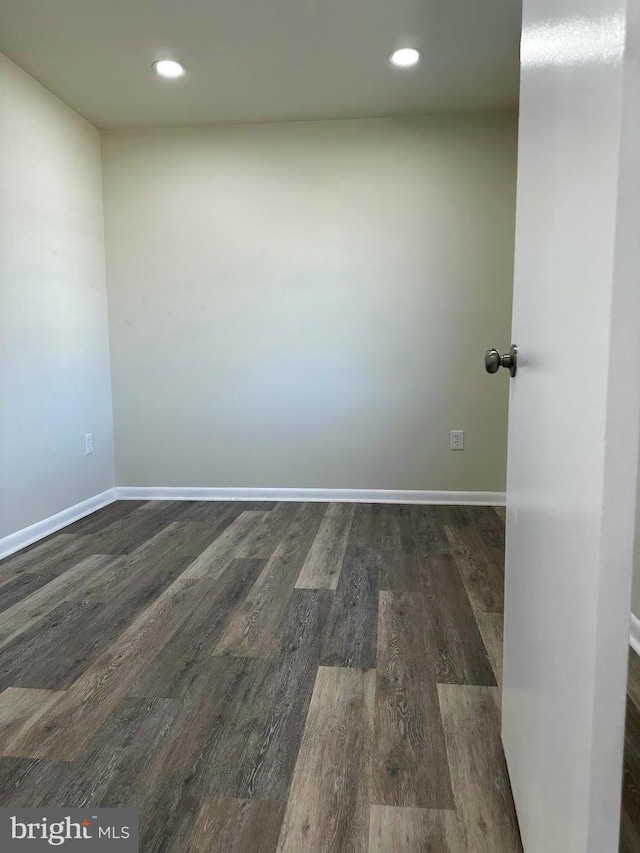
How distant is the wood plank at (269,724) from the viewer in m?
1.18

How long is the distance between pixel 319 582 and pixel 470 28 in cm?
252

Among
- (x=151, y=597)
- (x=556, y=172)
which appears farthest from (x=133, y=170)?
(x=556, y=172)

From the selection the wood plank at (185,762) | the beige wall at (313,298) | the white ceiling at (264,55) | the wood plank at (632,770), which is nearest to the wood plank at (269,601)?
the wood plank at (185,762)

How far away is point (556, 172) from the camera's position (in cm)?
77

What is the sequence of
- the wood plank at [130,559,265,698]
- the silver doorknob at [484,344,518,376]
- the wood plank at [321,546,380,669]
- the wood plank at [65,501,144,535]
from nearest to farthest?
1. the silver doorknob at [484,344,518,376]
2. the wood plank at [130,559,265,698]
3. the wood plank at [321,546,380,669]
4. the wood plank at [65,501,144,535]

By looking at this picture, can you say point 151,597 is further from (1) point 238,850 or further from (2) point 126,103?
(2) point 126,103

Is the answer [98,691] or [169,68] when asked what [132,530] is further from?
[169,68]

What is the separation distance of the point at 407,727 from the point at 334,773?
239mm

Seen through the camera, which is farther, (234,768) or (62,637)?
(62,637)

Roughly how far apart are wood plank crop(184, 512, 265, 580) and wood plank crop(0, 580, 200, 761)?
0.99ft

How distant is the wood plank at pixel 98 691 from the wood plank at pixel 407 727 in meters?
0.70

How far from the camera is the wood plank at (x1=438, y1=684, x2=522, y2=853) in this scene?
41.0 inches

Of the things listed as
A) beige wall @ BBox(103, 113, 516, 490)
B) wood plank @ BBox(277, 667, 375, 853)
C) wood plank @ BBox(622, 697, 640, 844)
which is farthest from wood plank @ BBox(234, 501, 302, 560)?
wood plank @ BBox(622, 697, 640, 844)

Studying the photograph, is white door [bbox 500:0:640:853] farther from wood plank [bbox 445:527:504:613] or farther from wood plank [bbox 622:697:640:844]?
wood plank [bbox 445:527:504:613]
